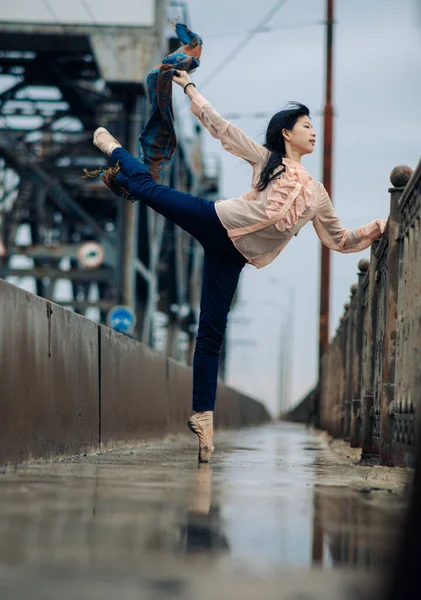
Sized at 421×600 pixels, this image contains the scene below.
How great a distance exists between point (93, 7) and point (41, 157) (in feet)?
21.5

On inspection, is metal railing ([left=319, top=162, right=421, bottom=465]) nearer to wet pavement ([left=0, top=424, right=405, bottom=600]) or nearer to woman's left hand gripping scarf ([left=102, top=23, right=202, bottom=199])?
wet pavement ([left=0, top=424, right=405, bottom=600])

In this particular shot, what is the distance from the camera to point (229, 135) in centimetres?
610

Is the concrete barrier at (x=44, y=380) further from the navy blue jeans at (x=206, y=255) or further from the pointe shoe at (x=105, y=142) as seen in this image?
the pointe shoe at (x=105, y=142)

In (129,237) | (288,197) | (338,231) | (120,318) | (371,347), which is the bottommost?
(371,347)

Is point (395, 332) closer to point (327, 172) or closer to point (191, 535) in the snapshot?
point (191, 535)

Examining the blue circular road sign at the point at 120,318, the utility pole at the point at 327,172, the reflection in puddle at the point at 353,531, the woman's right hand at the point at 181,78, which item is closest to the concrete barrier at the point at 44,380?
the woman's right hand at the point at 181,78

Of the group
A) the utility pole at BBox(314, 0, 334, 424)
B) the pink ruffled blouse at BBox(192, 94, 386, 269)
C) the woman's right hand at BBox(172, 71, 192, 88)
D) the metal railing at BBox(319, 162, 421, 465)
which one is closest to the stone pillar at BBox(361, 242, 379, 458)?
the metal railing at BBox(319, 162, 421, 465)

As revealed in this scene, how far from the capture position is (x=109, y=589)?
2.15 m

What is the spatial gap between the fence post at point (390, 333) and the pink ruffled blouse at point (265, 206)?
1.32 ft

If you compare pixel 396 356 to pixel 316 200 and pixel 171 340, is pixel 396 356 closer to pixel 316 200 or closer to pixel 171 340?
pixel 316 200

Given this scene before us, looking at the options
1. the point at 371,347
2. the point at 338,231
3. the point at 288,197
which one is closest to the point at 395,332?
the point at 338,231

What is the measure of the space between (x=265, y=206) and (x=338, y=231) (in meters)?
0.64

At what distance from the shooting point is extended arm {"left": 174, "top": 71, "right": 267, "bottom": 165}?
610 cm

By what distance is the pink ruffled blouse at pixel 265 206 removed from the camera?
19.5 feet
